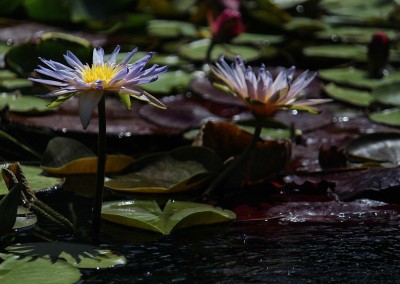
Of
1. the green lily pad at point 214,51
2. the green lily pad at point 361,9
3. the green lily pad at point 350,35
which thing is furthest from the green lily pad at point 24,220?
the green lily pad at point 361,9

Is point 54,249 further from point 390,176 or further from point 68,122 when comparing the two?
point 68,122

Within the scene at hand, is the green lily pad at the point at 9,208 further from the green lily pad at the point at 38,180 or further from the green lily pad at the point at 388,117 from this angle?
the green lily pad at the point at 388,117

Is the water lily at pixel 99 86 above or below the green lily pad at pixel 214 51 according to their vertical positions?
below

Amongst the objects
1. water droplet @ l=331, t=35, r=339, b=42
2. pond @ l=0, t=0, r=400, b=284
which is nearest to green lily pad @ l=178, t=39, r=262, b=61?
pond @ l=0, t=0, r=400, b=284

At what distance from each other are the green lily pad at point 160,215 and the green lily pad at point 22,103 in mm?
649

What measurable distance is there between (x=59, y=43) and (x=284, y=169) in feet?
2.44

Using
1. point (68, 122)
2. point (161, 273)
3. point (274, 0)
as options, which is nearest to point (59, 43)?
point (68, 122)

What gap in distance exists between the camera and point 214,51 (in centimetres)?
294

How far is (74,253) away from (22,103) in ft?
3.03

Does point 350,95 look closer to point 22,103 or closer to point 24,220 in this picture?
point 22,103

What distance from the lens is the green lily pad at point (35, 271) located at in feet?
3.88

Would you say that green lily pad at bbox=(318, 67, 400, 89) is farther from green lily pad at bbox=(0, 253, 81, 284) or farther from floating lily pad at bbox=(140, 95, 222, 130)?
green lily pad at bbox=(0, 253, 81, 284)

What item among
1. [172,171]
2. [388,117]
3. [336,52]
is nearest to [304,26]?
[336,52]

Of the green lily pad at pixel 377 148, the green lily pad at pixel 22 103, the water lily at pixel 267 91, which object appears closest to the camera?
the water lily at pixel 267 91
